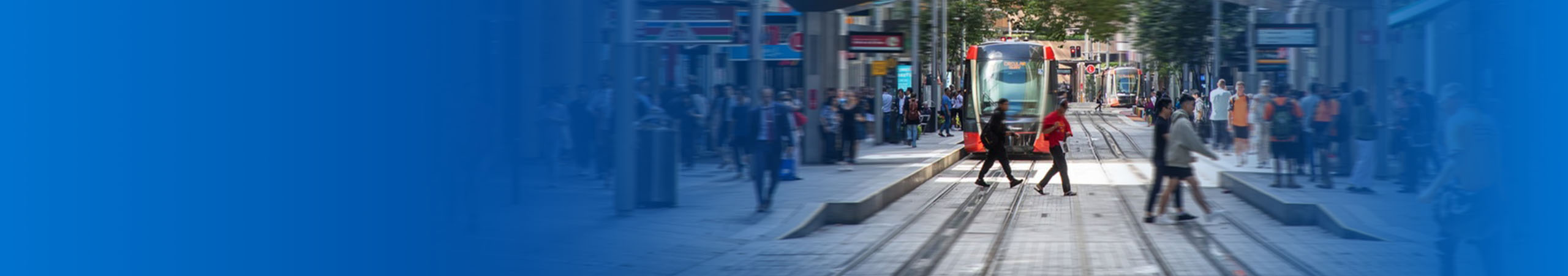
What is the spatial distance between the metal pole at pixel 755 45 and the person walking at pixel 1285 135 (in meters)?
4.73

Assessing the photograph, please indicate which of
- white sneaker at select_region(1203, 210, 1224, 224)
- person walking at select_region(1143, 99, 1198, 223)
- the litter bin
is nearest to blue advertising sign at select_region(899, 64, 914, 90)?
white sneaker at select_region(1203, 210, 1224, 224)

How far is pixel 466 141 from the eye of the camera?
5.75 metres

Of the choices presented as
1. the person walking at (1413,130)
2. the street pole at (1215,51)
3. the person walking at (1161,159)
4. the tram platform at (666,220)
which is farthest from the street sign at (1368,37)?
the street pole at (1215,51)

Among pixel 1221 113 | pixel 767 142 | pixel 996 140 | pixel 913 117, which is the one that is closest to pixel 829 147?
pixel 996 140

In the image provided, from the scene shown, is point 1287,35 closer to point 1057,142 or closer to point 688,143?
point 1057,142

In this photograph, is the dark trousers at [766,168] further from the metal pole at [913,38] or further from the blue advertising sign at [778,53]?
the metal pole at [913,38]

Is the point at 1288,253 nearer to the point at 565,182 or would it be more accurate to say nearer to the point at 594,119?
the point at 594,119

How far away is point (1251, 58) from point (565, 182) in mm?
13297

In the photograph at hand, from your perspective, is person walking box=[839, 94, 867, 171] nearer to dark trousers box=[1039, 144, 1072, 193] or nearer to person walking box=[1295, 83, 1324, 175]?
dark trousers box=[1039, 144, 1072, 193]

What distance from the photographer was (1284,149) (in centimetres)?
1372

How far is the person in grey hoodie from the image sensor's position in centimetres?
1260

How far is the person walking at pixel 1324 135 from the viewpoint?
9.85 m

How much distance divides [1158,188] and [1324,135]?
1820 mm

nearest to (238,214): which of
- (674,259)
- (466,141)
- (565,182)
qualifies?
(466,141)
